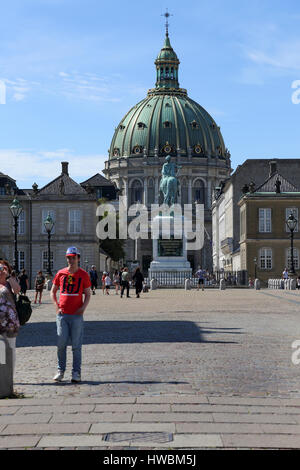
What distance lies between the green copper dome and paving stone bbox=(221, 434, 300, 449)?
16838 cm

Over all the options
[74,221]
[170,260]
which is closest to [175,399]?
[170,260]

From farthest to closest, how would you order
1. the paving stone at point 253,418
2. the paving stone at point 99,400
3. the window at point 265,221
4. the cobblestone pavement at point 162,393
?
the window at point 265,221 < the paving stone at point 99,400 < the paving stone at point 253,418 < the cobblestone pavement at point 162,393

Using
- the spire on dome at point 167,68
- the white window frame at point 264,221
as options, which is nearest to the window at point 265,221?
the white window frame at point 264,221

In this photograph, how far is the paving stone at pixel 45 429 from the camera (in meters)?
A: 8.12

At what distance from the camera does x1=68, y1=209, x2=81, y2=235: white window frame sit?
8169cm

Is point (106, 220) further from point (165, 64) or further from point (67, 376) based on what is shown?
point (165, 64)

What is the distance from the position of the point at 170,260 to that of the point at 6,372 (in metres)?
55.9

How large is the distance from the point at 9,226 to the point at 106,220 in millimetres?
16885

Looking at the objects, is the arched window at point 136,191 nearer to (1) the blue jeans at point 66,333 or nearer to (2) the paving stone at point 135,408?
(1) the blue jeans at point 66,333

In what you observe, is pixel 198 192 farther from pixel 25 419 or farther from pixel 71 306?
pixel 25 419

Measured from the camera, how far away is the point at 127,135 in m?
181

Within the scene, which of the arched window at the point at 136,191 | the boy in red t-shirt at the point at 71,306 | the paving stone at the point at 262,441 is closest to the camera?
the paving stone at the point at 262,441

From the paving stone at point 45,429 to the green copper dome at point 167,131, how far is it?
551 feet

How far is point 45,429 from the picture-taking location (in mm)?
8250
